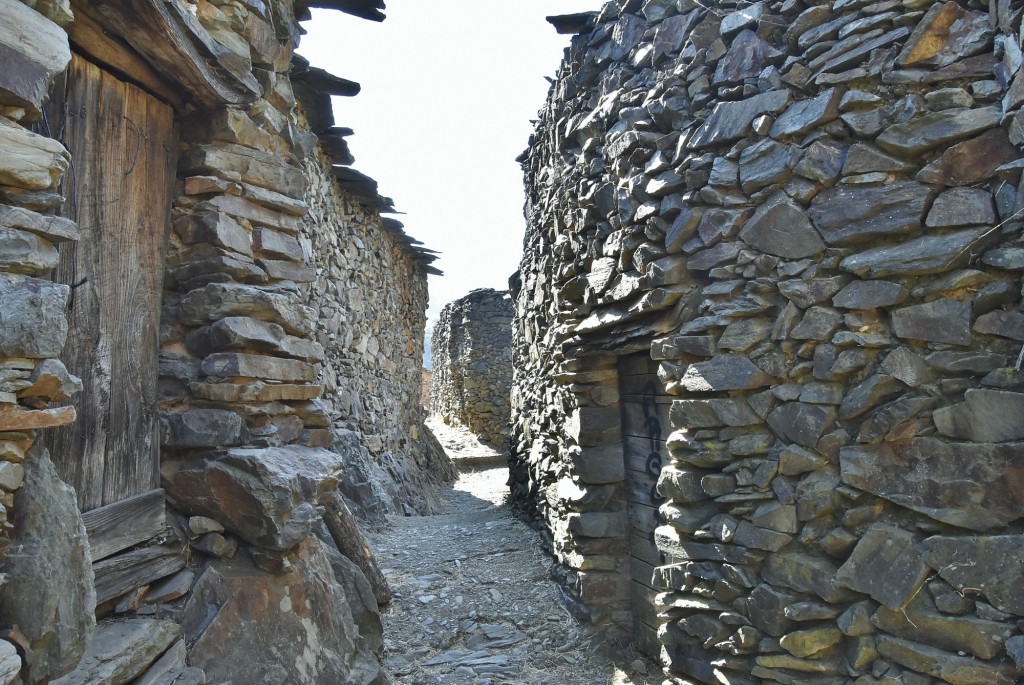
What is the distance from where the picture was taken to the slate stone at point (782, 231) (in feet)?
10.5

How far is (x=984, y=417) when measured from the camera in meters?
2.65

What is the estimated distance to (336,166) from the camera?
709cm

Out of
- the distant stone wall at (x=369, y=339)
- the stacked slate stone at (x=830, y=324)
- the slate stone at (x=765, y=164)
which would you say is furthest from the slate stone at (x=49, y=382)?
the distant stone wall at (x=369, y=339)

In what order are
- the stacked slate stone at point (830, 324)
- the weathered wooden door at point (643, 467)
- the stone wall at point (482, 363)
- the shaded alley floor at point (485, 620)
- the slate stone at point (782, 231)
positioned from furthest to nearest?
the stone wall at point (482, 363), the weathered wooden door at point (643, 467), the shaded alley floor at point (485, 620), the slate stone at point (782, 231), the stacked slate stone at point (830, 324)

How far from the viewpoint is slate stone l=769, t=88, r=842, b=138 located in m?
3.14

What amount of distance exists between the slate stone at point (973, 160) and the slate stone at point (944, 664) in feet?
6.42

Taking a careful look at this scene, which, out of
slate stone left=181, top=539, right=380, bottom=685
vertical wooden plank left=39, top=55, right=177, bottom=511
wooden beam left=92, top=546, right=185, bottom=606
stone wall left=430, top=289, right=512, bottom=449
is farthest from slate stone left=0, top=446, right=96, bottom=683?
stone wall left=430, top=289, right=512, bottom=449

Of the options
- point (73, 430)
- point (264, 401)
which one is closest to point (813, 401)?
point (264, 401)

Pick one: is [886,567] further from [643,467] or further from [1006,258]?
[643,467]

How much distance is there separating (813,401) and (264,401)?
2.54 m

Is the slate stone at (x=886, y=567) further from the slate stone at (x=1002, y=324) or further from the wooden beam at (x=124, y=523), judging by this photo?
the wooden beam at (x=124, y=523)

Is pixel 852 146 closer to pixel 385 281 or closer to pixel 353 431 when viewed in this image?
pixel 353 431

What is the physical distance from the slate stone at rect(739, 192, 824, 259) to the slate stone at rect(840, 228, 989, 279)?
0.20 metres

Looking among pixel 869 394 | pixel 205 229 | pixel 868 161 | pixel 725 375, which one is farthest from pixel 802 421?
pixel 205 229
